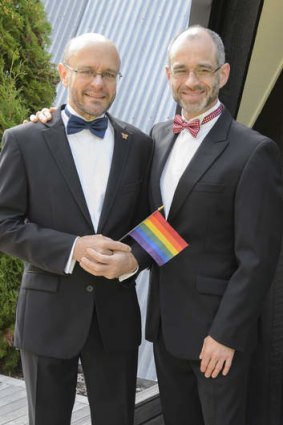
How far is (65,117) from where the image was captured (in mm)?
2486

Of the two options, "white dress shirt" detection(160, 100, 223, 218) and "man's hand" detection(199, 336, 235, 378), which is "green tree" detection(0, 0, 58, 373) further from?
"man's hand" detection(199, 336, 235, 378)

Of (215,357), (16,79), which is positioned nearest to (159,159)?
(215,357)

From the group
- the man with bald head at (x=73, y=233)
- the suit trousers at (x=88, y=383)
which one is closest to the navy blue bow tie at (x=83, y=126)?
the man with bald head at (x=73, y=233)

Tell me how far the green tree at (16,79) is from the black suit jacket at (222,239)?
7.46 feet

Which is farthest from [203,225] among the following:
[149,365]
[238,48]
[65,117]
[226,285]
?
[149,365]

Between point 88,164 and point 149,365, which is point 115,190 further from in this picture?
point 149,365

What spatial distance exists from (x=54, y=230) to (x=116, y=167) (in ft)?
1.09

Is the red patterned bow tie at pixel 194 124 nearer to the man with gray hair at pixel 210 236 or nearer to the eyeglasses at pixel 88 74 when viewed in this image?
the man with gray hair at pixel 210 236

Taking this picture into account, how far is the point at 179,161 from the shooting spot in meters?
2.41

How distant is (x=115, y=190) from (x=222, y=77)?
1.87ft

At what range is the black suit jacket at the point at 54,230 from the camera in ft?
7.59

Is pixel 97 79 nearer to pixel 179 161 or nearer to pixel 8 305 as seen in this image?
pixel 179 161

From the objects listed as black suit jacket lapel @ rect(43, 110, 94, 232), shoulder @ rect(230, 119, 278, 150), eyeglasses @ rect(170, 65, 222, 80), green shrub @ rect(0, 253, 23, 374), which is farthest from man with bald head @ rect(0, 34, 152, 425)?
green shrub @ rect(0, 253, 23, 374)

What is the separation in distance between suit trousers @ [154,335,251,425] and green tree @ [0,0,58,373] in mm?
2204
